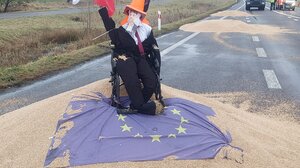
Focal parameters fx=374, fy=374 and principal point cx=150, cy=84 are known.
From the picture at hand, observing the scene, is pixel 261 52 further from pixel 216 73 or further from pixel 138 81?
pixel 138 81

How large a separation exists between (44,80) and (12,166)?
4.41m

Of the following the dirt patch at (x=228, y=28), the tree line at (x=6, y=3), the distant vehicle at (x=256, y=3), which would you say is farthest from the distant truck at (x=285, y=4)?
the tree line at (x=6, y=3)

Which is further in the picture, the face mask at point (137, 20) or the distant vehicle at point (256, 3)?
→ the distant vehicle at point (256, 3)

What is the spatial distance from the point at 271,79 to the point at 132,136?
472cm

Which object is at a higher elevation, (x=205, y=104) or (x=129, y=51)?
(x=129, y=51)

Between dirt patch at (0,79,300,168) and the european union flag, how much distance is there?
0.36ft

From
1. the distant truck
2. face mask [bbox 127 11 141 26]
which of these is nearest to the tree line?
the distant truck

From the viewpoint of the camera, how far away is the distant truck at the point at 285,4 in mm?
40031

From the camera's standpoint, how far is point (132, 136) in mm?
3979

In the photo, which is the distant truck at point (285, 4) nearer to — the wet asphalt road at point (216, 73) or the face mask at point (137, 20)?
the wet asphalt road at point (216, 73)

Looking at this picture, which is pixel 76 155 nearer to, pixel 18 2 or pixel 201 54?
pixel 201 54

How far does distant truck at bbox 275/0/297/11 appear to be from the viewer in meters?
40.0

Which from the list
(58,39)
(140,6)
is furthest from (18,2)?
(140,6)

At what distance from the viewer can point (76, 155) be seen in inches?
148
